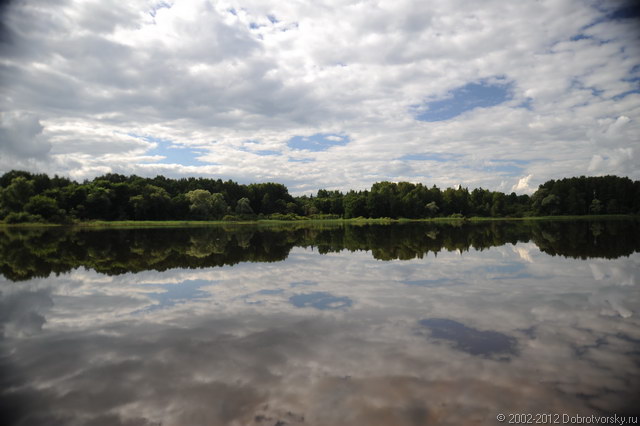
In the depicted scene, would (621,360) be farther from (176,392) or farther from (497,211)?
(497,211)

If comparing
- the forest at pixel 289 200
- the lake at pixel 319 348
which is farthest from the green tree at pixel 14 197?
the lake at pixel 319 348

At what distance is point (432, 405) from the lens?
5.14 meters

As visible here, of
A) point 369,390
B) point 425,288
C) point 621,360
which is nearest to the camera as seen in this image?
point 369,390

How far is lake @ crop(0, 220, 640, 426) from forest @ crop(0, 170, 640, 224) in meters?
92.9

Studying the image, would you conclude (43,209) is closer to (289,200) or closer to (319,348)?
(289,200)

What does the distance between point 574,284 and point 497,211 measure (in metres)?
149

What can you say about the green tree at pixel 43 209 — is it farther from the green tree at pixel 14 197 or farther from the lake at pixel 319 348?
the lake at pixel 319 348

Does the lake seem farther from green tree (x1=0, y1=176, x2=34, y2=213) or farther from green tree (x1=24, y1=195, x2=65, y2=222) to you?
green tree (x1=0, y1=176, x2=34, y2=213)

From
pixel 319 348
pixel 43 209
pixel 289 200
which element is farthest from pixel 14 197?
pixel 319 348

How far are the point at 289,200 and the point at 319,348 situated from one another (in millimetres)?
148112

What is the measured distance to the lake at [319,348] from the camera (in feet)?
17.0

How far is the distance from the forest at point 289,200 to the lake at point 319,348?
305 feet


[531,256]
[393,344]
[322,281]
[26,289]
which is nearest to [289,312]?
[393,344]

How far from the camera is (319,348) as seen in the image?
24.3ft
